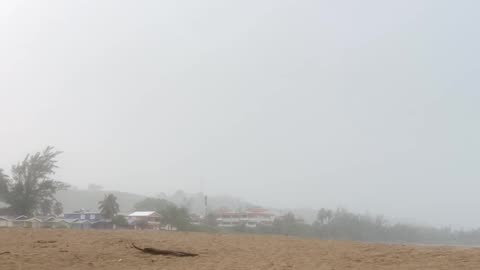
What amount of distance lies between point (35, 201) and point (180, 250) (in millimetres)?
32651

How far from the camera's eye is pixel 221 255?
1396cm

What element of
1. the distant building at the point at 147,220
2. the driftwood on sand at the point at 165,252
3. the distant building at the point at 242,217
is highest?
the distant building at the point at 242,217

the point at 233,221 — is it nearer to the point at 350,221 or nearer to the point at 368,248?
the point at 350,221

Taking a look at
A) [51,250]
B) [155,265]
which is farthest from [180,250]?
[51,250]

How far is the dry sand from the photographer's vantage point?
11.9 meters

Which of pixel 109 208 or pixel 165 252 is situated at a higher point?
pixel 109 208

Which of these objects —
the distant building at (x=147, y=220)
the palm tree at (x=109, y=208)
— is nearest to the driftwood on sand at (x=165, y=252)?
the distant building at (x=147, y=220)

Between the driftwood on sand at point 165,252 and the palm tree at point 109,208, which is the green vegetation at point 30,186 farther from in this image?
the driftwood on sand at point 165,252

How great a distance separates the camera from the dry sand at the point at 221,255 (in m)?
11.9

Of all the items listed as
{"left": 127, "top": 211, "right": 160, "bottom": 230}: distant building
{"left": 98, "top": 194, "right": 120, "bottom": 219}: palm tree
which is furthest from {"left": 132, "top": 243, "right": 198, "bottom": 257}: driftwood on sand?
{"left": 98, "top": 194, "right": 120, "bottom": 219}: palm tree

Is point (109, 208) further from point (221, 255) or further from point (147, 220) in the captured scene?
point (221, 255)

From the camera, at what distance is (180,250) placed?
569 inches

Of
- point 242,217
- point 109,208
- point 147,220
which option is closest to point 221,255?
point 147,220

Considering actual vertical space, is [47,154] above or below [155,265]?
above
